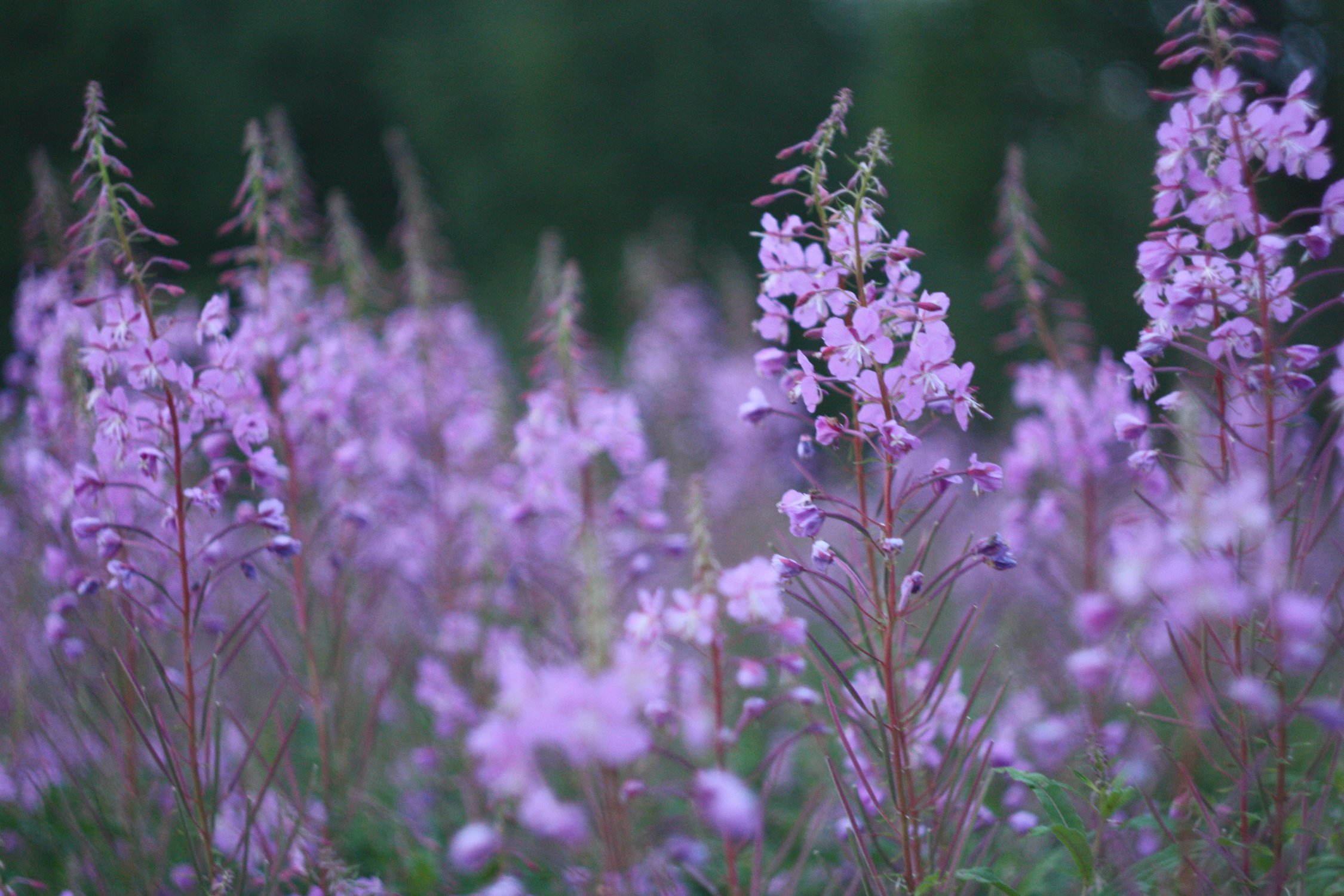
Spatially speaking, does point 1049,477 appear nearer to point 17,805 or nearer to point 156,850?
point 156,850

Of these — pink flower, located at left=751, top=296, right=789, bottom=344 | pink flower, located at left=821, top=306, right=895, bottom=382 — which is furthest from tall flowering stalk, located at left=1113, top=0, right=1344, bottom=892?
pink flower, located at left=751, top=296, right=789, bottom=344

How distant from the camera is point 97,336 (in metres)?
1.79

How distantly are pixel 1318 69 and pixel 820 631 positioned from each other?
168 inches

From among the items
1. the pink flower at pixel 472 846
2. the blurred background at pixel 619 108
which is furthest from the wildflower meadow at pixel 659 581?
the blurred background at pixel 619 108

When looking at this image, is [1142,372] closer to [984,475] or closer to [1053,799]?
[984,475]

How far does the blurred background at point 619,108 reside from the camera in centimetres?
625

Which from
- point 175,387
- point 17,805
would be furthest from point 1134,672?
point 17,805

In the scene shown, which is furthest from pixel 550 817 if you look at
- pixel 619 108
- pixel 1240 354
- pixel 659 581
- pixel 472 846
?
pixel 619 108

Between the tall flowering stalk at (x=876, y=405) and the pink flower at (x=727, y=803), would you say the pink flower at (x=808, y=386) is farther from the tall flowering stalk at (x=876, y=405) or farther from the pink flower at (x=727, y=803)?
the pink flower at (x=727, y=803)

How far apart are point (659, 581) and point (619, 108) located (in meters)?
11.7

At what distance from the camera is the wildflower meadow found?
1541 millimetres

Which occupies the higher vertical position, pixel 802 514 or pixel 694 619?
pixel 802 514

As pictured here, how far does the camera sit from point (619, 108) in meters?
14.3

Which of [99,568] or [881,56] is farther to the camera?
[881,56]
